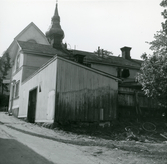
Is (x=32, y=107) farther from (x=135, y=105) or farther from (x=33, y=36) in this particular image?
Answer: (x=33, y=36)

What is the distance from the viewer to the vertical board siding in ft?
43.8

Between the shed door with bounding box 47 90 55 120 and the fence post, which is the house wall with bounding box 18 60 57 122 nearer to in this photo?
the shed door with bounding box 47 90 55 120

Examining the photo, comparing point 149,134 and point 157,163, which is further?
point 149,134

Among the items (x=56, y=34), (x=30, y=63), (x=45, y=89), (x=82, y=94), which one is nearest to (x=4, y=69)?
(x=56, y=34)

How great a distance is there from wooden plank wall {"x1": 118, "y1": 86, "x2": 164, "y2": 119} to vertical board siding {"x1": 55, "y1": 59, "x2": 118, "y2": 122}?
94 centimetres

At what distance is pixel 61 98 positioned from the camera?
13.3 meters

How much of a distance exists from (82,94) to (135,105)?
4.43 meters

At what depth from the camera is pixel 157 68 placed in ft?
42.9

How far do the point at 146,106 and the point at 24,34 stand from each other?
73.9 ft

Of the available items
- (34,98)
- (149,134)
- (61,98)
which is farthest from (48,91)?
(149,134)

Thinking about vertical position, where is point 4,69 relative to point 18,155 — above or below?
above

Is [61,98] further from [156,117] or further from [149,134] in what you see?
[156,117]

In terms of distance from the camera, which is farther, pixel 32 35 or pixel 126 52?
pixel 32 35

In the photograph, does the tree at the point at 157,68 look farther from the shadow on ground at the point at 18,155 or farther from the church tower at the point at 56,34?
the church tower at the point at 56,34
